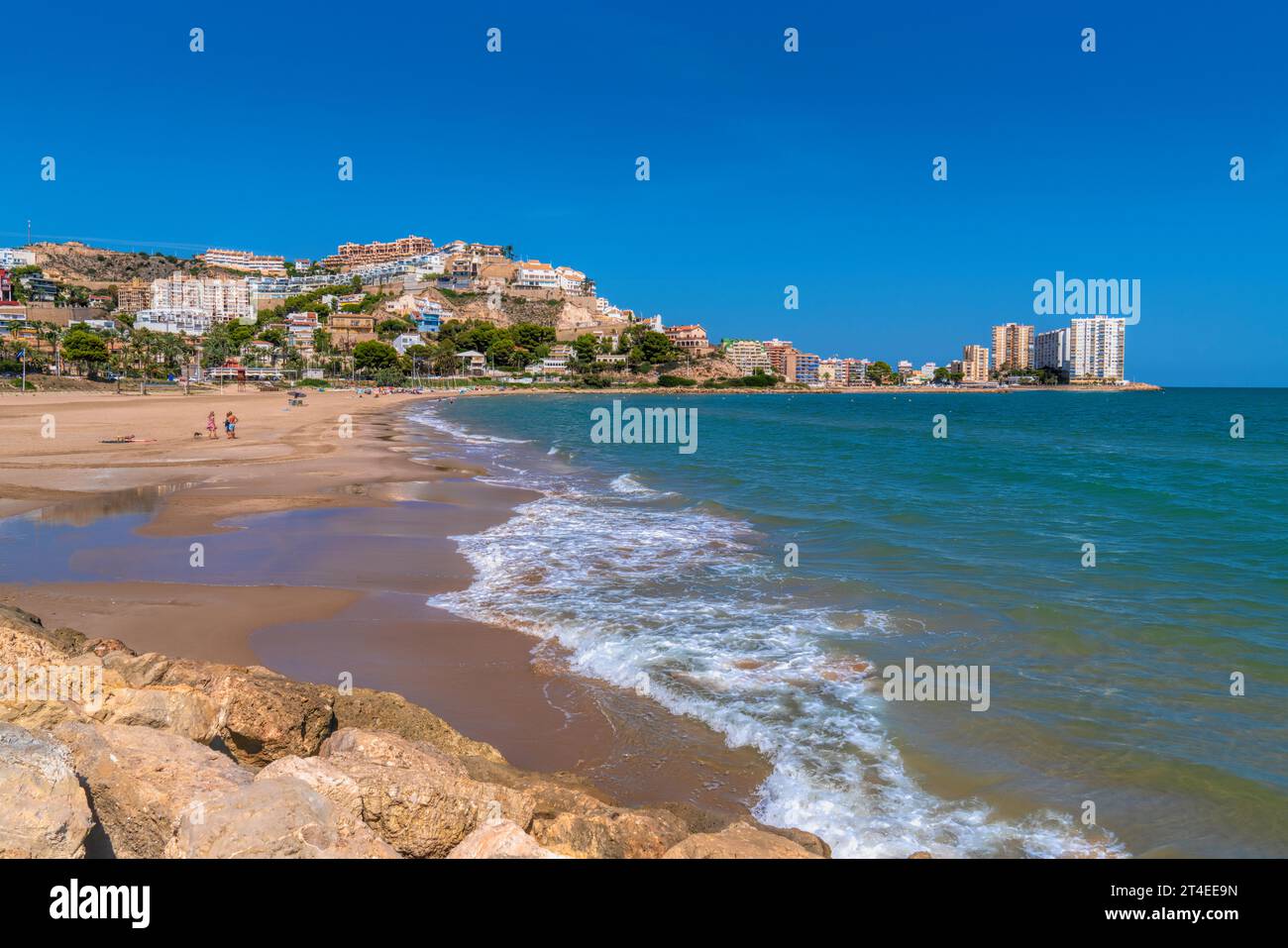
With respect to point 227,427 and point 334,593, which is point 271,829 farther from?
point 227,427

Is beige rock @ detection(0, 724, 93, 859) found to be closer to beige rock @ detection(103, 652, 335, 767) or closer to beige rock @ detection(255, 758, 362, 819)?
beige rock @ detection(255, 758, 362, 819)

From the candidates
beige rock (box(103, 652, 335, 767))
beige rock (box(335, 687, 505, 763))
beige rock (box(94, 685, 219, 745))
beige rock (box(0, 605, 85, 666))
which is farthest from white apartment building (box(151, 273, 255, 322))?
beige rock (box(94, 685, 219, 745))

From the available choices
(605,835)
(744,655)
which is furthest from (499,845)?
(744,655)

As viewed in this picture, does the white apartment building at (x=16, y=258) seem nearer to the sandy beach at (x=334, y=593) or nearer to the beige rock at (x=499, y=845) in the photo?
the sandy beach at (x=334, y=593)

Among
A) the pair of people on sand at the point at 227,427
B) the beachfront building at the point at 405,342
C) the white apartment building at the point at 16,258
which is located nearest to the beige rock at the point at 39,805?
the pair of people on sand at the point at 227,427
